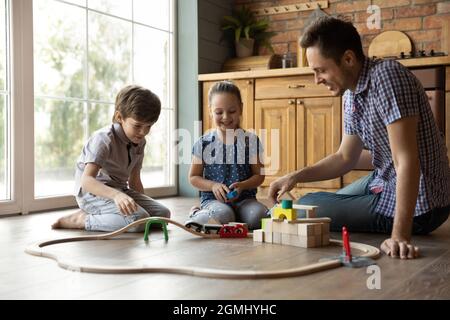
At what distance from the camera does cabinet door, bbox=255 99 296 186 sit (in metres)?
3.96

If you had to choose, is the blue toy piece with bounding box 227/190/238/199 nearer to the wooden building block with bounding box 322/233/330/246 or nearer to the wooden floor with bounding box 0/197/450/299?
the wooden floor with bounding box 0/197/450/299

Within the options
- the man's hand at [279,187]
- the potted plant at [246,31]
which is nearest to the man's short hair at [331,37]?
the man's hand at [279,187]

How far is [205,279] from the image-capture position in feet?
4.75

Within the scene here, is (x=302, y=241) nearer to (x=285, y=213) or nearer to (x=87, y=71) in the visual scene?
(x=285, y=213)

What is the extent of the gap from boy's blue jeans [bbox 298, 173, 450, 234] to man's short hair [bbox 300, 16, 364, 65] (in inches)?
25.8

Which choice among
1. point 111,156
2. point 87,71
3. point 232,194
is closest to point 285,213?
point 232,194

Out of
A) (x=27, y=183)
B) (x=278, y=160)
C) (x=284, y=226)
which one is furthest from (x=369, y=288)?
(x=278, y=160)

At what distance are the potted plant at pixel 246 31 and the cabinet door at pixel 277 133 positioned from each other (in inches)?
27.4

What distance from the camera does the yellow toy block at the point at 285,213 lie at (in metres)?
1.93

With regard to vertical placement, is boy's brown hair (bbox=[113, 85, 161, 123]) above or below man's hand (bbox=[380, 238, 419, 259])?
above

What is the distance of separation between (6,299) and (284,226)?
1.00 m

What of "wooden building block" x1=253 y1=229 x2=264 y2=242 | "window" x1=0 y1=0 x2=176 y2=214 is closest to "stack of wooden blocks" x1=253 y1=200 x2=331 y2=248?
"wooden building block" x1=253 y1=229 x2=264 y2=242

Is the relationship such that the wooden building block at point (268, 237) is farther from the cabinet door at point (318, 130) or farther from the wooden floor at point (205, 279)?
the cabinet door at point (318, 130)

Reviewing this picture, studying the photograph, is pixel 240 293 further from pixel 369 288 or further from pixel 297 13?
pixel 297 13
